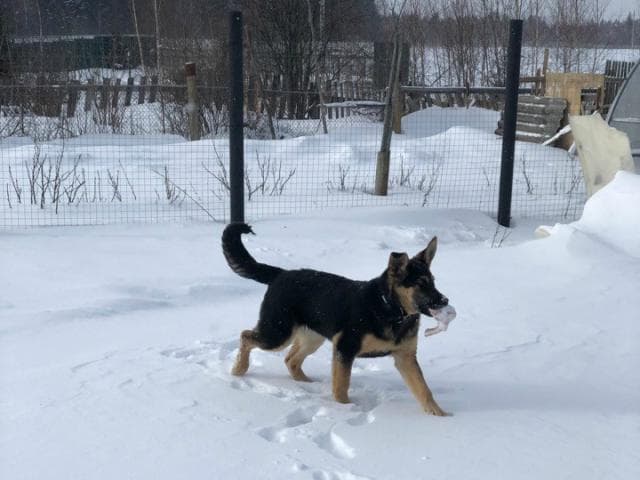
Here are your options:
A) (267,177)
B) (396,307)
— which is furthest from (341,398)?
(267,177)

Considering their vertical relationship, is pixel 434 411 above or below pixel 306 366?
above

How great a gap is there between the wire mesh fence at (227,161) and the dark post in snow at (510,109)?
0.66 m

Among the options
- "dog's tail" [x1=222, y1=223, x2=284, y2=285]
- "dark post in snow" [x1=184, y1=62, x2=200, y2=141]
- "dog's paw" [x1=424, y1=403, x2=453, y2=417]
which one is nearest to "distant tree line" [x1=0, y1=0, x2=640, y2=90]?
"dark post in snow" [x1=184, y1=62, x2=200, y2=141]

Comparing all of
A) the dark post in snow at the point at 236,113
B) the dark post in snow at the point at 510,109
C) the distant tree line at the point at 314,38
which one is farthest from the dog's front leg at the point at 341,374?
the distant tree line at the point at 314,38

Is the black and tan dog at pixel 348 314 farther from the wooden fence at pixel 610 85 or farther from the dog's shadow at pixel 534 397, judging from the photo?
the wooden fence at pixel 610 85

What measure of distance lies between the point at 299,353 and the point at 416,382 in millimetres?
784

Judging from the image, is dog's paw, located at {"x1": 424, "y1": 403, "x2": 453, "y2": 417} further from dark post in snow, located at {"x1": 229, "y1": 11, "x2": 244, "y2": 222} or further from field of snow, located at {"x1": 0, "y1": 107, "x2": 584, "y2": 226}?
field of snow, located at {"x1": 0, "y1": 107, "x2": 584, "y2": 226}

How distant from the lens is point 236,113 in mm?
7750

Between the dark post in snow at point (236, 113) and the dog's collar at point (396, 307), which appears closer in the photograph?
the dog's collar at point (396, 307)

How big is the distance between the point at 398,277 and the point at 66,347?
7.31ft

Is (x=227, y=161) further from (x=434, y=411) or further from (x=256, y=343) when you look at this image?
(x=434, y=411)

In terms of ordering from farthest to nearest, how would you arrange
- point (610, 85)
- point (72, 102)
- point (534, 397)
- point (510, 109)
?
Answer: point (610, 85)
point (72, 102)
point (510, 109)
point (534, 397)

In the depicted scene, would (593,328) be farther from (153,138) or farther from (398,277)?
(153,138)

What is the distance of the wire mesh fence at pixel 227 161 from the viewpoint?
9336 millimetres
